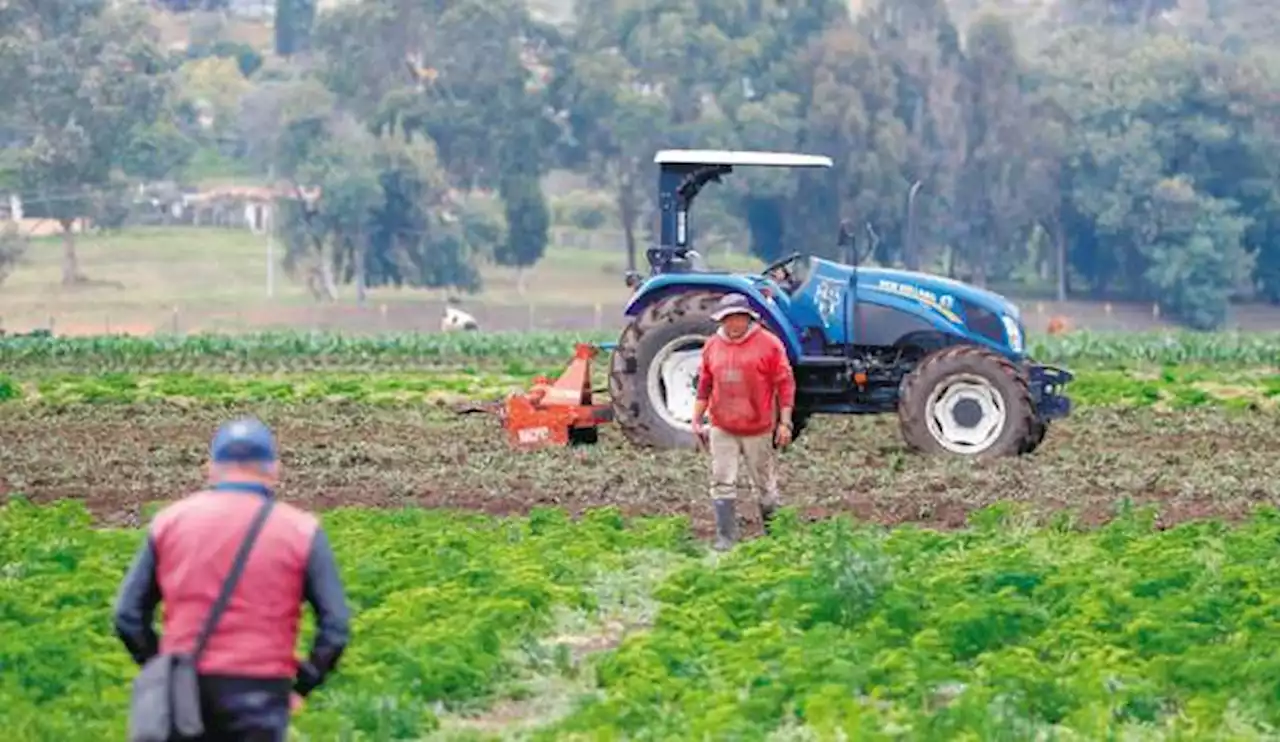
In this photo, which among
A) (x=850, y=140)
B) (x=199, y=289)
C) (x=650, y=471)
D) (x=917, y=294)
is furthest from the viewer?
(x=199, y=289)

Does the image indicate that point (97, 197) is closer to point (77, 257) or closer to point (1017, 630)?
point (77, 257)

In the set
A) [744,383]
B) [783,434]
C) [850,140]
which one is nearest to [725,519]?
[783,434]

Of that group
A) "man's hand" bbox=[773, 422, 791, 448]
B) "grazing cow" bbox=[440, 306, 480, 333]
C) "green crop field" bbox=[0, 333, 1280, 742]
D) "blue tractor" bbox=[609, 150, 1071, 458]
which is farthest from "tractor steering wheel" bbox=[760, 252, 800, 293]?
"grazing cow" bbox=[440, 306, 480, 333]

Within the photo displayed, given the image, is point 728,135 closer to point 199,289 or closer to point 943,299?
point 199,289

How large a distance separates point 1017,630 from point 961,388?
9.25 m

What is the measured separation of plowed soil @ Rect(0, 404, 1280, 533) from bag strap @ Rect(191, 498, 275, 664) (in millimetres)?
10040

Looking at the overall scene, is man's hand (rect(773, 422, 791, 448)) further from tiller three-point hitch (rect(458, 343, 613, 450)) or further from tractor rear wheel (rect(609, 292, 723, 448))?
tiller three-point hitch (rect(458, 343, 613, 450))

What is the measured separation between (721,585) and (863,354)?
27.7ft

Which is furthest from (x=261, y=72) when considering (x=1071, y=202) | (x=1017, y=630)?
(x=1017, y=630)

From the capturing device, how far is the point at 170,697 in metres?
8.00

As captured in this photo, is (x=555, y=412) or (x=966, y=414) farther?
(x=555, y=412)

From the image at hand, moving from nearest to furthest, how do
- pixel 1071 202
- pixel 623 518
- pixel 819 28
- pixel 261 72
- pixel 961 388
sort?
1. pixel 623 518
2. pixel 961 388
3. pixel 1071 202
4. pixel 819 28
5. pixel 261 72

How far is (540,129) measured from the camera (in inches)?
3814

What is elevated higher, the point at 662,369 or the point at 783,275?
the point at 783,275
